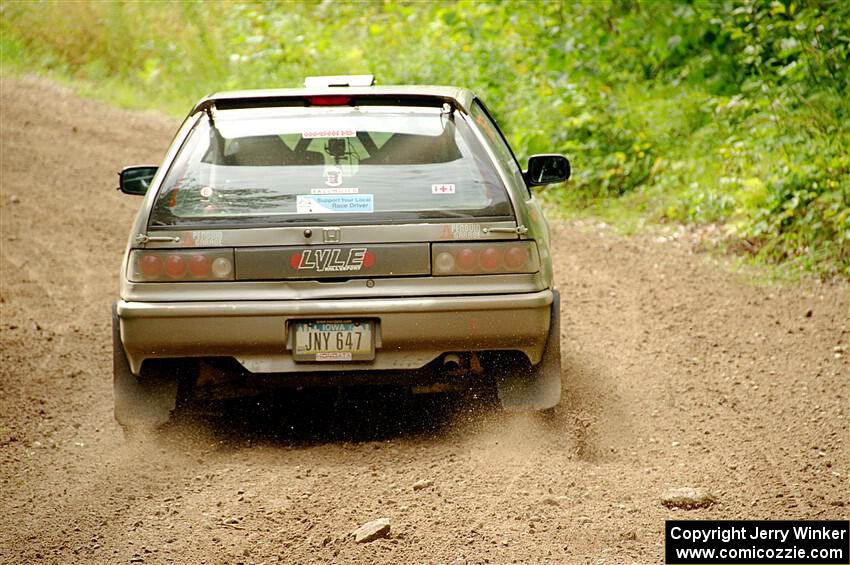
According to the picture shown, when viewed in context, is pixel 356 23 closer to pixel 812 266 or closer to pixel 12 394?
pixel 812 266

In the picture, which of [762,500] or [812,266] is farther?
[812,266]

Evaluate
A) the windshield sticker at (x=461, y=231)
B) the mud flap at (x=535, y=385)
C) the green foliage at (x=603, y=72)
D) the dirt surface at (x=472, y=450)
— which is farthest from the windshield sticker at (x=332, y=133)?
the green foliage at (x=603, y=72)

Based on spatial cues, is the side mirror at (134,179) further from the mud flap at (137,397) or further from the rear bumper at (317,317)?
the rear bumper at (317,317)

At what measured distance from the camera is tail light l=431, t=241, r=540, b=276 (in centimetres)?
508

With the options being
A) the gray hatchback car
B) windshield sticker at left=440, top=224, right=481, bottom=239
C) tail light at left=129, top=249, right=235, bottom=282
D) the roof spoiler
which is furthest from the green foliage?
tail light at left=129, top=249, right=235, bottom=282

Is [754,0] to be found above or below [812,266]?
above

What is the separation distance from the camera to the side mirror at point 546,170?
636 centimetres

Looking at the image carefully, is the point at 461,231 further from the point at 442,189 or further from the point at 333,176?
the point at 333,176

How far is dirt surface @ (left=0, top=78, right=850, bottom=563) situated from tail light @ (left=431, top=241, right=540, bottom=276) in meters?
0.85

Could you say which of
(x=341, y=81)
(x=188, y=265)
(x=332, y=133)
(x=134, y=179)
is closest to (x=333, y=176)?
(x=332, y=133)

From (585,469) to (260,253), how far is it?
1.71 m

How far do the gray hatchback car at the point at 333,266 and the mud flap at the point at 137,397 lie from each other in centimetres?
1

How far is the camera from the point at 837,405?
597cm

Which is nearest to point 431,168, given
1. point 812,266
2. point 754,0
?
point 812,266
